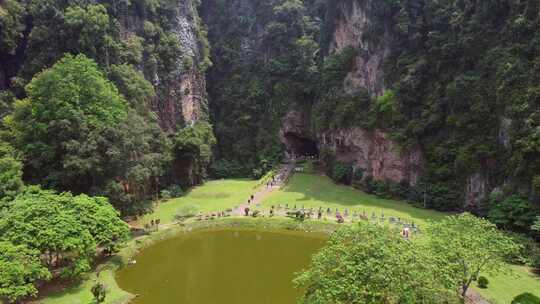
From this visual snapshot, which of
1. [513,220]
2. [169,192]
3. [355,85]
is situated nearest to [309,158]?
[355,85]

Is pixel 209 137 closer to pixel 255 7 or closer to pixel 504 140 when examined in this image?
pixel 255 7

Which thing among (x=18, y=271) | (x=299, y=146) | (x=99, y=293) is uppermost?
(x=299, y=146)

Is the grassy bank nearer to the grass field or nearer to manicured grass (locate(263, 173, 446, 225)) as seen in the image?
the grass field

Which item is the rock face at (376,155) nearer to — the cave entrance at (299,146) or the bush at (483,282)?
the cave entrance at (299,146)

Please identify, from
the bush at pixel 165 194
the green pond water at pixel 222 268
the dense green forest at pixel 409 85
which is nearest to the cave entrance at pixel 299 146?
the dense green forest at pixel 409 85

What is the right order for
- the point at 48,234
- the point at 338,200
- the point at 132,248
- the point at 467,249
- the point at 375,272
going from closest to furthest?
the point at 375,272
the point at 467,249
the point at 48,234
the point at 132,248
the point at 338,200

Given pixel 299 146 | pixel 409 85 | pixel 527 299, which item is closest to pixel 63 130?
pixel 527 299

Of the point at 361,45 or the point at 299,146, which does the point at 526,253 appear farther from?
the point at 299,146
